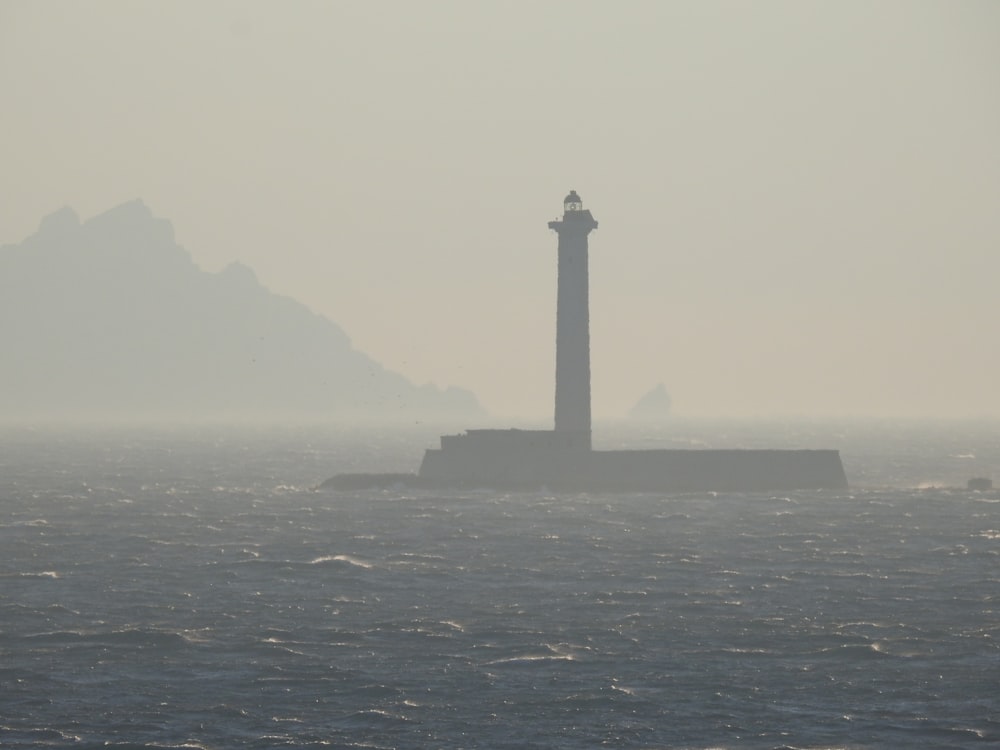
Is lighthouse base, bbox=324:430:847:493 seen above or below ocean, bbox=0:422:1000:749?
above

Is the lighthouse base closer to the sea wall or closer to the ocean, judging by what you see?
the sea wall

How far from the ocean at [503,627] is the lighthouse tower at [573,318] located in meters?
8.02

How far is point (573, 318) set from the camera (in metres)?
75.4

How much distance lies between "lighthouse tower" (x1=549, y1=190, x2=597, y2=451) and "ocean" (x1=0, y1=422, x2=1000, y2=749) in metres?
8.02

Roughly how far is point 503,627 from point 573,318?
39721 millimetres

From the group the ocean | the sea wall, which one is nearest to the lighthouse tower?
the sea wall

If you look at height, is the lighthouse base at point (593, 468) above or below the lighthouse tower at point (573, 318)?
below

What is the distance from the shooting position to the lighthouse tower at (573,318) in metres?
75.4

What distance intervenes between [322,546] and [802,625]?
70.9 feet

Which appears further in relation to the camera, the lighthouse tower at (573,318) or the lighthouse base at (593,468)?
the lighthouse base at (593,468)

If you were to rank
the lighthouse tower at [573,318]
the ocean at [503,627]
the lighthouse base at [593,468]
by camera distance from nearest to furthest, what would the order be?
1. the ocean at [503,627]
2. the lighthouse tower at [573,318]
3. the lighthouse base at [593,468]

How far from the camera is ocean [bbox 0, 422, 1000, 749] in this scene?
27.5m

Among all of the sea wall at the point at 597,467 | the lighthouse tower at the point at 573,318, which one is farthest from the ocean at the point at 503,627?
the lighthouse tower at the point at 573,318

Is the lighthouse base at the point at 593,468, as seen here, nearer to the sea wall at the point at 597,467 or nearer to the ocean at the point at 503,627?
the sea wall at the point at 597,467
